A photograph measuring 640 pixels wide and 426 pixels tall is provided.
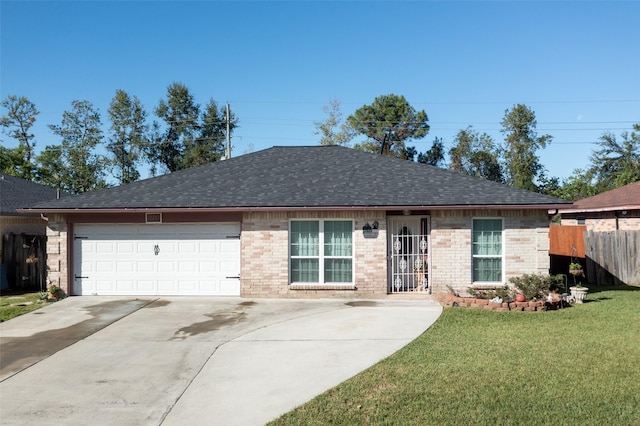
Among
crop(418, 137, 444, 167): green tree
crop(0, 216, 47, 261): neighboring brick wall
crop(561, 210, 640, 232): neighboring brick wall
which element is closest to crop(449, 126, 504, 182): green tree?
crop(418, 137, 444, 167): green tree

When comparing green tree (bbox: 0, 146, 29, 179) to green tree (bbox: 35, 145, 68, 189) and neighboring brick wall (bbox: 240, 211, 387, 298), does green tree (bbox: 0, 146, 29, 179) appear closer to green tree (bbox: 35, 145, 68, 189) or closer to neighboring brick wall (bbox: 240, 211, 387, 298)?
green tree (bbox: 35, 145, 68, 189)

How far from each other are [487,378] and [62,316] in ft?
33.0

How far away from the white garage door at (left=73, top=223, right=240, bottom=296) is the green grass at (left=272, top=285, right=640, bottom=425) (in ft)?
23.2

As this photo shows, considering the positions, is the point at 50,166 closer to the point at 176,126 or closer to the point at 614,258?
the point at 176,126

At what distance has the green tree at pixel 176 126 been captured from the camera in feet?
142

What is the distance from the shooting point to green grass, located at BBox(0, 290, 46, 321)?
1149 cm

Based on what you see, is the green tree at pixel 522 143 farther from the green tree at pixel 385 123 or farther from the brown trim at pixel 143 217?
the brown trim at pixel 143 217

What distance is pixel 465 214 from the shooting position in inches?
519

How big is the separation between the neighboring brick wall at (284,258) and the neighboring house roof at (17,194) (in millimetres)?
9202

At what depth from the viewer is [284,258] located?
13.4 m

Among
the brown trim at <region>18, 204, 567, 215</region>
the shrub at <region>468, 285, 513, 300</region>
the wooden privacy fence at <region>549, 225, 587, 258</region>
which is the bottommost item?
the shrub at <region>468, 285, 513, 300</region>

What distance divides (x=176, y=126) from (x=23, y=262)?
30.0 metres

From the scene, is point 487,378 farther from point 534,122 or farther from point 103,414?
point 534,122

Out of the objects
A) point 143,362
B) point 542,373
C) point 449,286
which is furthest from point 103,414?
point 449,286
